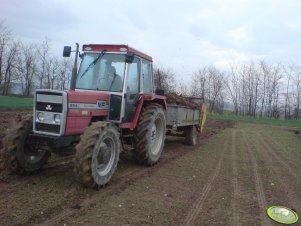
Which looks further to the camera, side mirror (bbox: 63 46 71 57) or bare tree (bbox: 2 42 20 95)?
bare tree (bbox: 2 42 20 95)

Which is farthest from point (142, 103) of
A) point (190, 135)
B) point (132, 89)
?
point (190, 135)

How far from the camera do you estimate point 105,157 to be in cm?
657

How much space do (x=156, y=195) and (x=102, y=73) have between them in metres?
2.89

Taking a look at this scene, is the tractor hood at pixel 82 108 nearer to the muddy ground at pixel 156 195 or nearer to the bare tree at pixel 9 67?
the muddy ground at pixel 156 195

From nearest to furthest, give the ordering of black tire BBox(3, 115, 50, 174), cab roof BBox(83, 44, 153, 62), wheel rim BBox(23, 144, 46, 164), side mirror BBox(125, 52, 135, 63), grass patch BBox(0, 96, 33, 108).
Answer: black tire BBox(3, 115, 50, 174) < wheel rim BBox(23, 144, 46, 164) < side mirror BBox(125, 52, 135, 63) < cab roof BBox(83, 44, 153, 62) < grass patch BBox(0, 96, 33, 108)

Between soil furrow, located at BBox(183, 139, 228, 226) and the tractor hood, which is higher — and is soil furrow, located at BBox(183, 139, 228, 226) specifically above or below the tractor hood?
below

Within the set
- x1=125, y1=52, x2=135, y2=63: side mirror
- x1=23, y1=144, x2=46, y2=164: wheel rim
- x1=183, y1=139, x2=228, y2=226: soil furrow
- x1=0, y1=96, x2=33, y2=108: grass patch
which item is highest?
x1=125, y1=52, x2=135, y2=63: side mirror

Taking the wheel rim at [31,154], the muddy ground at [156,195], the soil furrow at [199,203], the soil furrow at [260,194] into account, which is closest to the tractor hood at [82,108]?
the wheel rim at [31,154]

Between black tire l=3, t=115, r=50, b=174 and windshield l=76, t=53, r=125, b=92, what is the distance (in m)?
1.47

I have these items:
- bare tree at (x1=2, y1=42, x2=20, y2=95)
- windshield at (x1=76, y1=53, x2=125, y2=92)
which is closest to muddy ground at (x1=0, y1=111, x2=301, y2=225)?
windshield at (x1=76, y1=53, x2=125, y2=92)

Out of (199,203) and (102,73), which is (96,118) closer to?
(102,73)

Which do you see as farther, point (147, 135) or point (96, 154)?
point (147, 135)

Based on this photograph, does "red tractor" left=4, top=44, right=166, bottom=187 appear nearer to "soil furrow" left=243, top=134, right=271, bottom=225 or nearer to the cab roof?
the cab roof

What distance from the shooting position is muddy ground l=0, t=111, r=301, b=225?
511 centimetres
